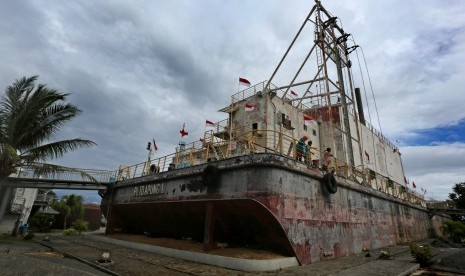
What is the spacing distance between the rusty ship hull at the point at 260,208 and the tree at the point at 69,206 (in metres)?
22.1

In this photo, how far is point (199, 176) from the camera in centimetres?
1297

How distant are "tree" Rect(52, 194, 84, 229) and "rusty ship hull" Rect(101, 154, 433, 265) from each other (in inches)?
870

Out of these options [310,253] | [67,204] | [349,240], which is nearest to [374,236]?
[349,240]

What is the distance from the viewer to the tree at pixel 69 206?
34531 millimetres

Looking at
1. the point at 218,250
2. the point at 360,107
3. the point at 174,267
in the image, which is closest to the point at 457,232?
the point at 360,107

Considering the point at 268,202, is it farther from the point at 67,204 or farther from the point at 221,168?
the point at 67,204

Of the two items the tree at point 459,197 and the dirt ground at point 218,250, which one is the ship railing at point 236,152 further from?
the tree at point 459,197

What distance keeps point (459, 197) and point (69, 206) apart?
55.7m

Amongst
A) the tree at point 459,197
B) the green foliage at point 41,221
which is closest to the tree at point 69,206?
the green foliage at point 41,221

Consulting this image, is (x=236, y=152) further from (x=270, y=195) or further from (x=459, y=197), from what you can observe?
(x=459, y=197)

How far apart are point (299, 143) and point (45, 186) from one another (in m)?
17.9

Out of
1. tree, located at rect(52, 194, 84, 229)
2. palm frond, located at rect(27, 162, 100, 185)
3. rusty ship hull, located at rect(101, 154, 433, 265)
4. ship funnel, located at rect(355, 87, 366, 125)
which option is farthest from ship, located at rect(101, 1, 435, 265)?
tree, located at rect(52, 194, 84, 229)

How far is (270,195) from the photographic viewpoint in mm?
10312

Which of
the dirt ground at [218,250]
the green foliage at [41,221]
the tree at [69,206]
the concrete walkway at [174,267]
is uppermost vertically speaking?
the tree at [69,206]
